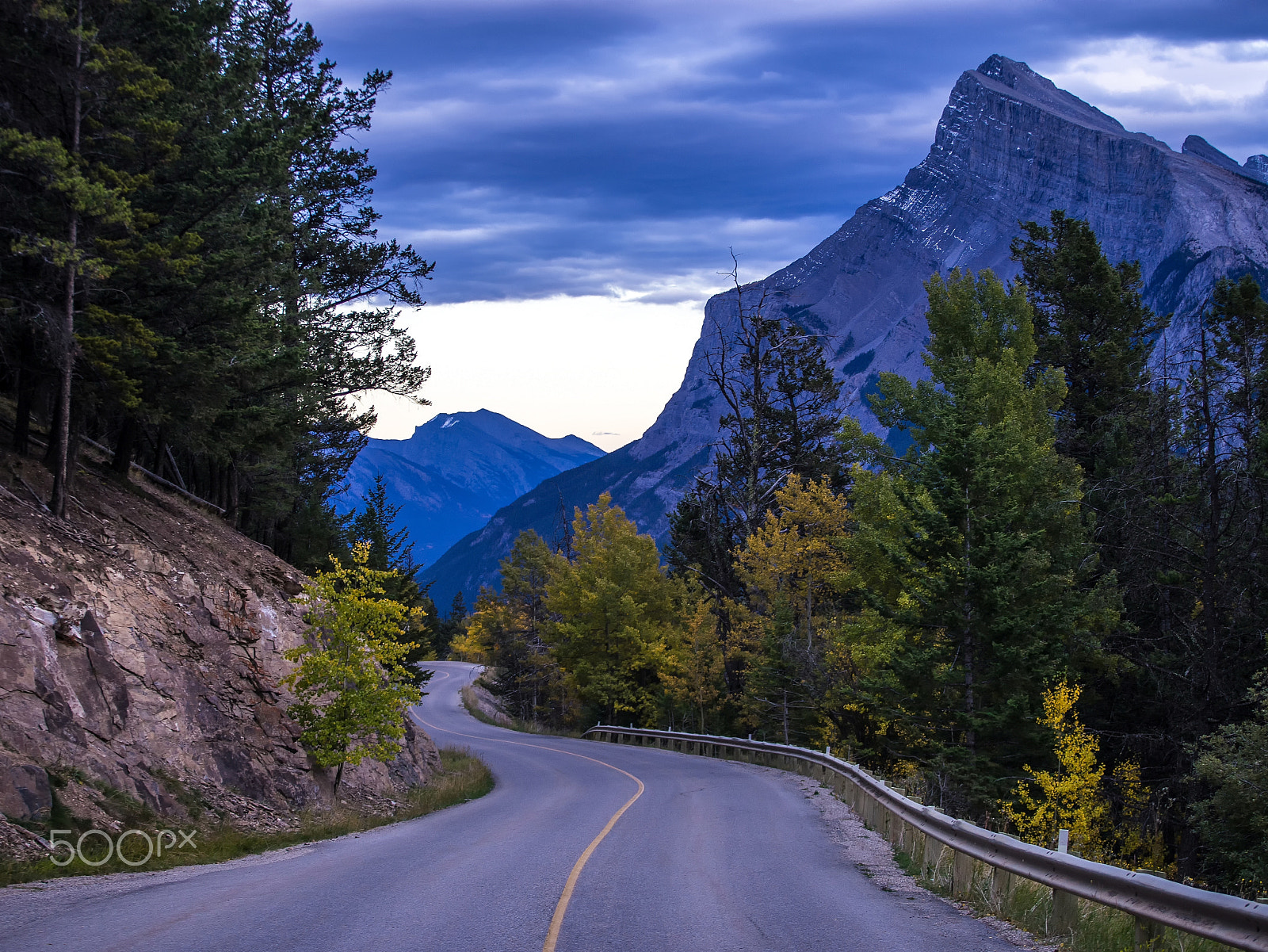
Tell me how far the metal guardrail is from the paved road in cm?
59

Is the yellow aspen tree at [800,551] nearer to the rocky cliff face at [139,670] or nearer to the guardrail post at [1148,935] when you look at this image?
the rocky cliff face at [139,670]

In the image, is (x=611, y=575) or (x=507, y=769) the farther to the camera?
(x=611, y=575)

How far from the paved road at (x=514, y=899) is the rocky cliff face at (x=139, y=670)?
172cm

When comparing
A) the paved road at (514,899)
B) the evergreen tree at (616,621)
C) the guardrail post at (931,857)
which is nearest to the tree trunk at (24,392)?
the paved road at (514,899)

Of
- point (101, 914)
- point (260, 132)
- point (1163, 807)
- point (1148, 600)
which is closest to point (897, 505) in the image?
point (1148, 600)

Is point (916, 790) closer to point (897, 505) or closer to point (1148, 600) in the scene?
point (897, 505)

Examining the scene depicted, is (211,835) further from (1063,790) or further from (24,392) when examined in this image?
(1063,790)

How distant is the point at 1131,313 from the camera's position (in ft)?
119

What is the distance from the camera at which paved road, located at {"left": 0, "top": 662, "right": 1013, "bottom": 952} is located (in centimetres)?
697

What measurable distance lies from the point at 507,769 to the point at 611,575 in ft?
65.8

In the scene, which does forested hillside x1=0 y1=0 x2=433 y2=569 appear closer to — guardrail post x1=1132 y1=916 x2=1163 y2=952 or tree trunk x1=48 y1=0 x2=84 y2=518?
tree trunk x1=48 y1=0 x2=84 y2=518

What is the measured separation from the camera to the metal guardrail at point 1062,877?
5.12 m

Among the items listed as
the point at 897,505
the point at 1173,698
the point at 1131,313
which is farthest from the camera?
the point at 1131,313

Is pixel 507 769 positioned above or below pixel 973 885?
below
